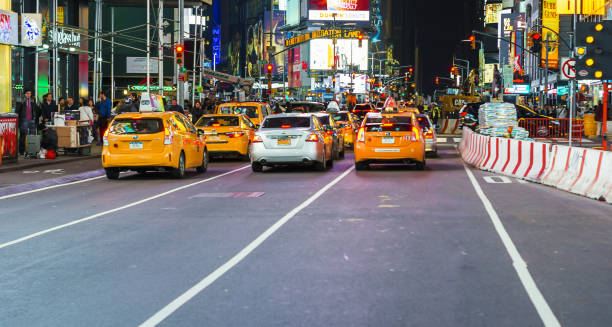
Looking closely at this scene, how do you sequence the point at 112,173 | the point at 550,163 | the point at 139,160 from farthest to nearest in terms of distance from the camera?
the point at 112,173, the point at 139,160, the point at 550,163

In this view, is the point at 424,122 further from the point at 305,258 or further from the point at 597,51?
the point at 305,258

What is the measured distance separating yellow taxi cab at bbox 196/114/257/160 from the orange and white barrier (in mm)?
6956

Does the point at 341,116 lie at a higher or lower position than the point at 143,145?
higher

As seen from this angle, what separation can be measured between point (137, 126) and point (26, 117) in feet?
24.2

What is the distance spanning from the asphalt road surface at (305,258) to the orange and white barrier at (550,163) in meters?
0.60

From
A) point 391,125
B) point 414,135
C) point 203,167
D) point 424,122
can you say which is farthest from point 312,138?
point 424,122

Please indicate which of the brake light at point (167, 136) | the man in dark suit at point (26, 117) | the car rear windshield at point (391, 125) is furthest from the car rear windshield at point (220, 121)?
the brake light at point (167, 136)

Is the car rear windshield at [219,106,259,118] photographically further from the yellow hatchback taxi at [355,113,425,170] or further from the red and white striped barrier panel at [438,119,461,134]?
the red and white striped barrier panel at [438,119,461,134]

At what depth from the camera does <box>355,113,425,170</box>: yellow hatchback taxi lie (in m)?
23.5

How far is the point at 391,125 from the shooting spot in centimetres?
2378

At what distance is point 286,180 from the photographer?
2075cm

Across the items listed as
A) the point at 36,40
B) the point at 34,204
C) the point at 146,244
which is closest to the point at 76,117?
the point at 36,40

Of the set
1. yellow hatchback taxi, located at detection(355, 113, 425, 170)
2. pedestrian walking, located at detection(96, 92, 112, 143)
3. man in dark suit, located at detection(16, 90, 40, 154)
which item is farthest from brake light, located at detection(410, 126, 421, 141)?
pedestrian walking, located at detection(96, 92, 112, 143)

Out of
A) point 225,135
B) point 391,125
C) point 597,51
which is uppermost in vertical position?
point 597,51
